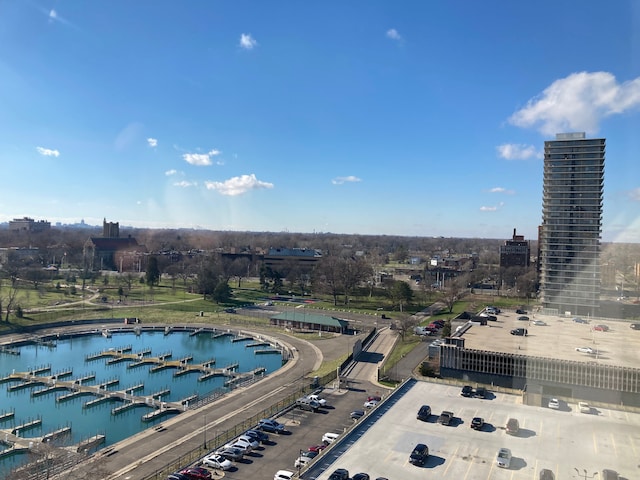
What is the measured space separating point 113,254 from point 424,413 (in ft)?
112

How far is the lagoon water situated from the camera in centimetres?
995

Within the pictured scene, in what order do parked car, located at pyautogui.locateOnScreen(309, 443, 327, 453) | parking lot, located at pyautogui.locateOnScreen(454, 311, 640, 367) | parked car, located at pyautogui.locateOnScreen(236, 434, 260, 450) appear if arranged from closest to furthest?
parked car, located at pyautogui.locateOnScreen(309, 443, 327, 453), parked car, located at pyautogui.locateOnScreen(236, 434, 260, 450), parking lot, located at pyautogui.locateOnScreen(454, 311, 640, 367)

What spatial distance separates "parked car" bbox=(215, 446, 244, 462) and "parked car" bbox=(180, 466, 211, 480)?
0.52 meters

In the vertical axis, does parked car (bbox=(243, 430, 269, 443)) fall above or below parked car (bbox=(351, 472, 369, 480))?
below

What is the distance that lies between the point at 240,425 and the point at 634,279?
13.2 meters

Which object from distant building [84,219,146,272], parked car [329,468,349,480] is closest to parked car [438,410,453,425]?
parked car [329,468,349,480]

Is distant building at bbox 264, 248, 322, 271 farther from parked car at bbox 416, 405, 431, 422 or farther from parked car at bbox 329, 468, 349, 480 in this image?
parked car at bbox 329, 468, 349, 480

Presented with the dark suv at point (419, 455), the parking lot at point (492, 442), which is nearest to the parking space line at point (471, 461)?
the parking lot at point (492, 442)

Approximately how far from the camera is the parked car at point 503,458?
5.78 meters

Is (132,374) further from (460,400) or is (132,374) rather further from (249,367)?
(460,400)

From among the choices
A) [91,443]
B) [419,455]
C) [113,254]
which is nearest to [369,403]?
[419,455]

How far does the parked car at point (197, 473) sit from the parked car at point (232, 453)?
0.52 m

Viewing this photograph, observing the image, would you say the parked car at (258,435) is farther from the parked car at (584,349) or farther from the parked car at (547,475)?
the parked car at (584,349)

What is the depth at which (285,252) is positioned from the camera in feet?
115
